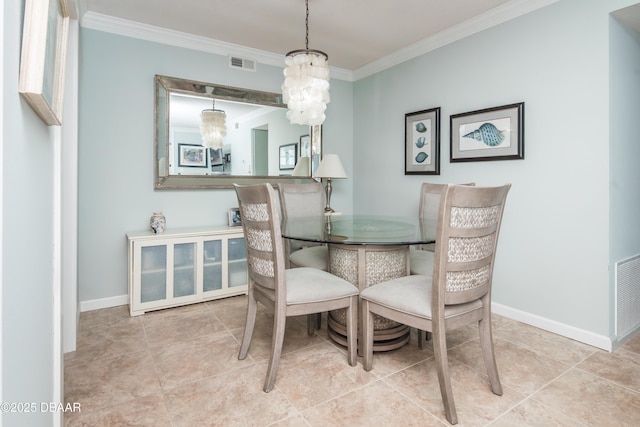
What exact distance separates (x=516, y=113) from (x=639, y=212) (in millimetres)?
1120

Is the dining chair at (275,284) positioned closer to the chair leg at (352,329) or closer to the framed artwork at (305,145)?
the chair leg at (352,329)

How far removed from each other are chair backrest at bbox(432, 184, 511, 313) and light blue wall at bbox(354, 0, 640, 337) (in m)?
1.17

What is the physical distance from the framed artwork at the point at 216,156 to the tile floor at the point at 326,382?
1.62 m

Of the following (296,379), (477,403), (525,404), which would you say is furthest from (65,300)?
(525,404)

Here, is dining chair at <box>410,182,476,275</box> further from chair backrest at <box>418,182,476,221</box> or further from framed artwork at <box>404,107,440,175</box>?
framed artwork at <box>404,107,440,175</box>

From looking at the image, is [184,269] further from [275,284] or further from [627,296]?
[627,296]

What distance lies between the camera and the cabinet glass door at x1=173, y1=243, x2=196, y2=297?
10.2 feet

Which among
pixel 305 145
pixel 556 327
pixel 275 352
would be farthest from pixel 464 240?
pixel 305 145

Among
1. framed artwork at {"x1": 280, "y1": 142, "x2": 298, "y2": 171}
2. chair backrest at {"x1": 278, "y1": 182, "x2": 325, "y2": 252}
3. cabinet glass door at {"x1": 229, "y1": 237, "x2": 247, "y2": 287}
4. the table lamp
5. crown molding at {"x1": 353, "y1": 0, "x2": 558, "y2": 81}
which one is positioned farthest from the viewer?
framed artwork at {"x1": 280, "y1": 142, "x2": 298, "y2": 171}

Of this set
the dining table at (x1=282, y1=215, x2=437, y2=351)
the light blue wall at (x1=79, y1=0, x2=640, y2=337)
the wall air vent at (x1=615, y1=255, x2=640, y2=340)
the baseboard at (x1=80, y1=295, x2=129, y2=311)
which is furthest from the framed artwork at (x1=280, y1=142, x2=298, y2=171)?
the wall air vent at (x1=615, y1=255, x2=640, y2=340)

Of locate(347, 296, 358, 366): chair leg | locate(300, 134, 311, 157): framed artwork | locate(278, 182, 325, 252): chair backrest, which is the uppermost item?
locate(300, 134, 311, 157): framed artwork

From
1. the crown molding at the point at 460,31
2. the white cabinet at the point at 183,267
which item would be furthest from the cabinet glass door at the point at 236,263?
the crown molding at the point at 460,31

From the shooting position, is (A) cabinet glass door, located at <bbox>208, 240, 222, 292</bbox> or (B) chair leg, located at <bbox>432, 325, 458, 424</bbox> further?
(A) cabinet glass door, located at <bbox>208, 240, 222, 292</bbox>

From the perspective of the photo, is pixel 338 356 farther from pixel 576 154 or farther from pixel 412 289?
pixel 576 154
